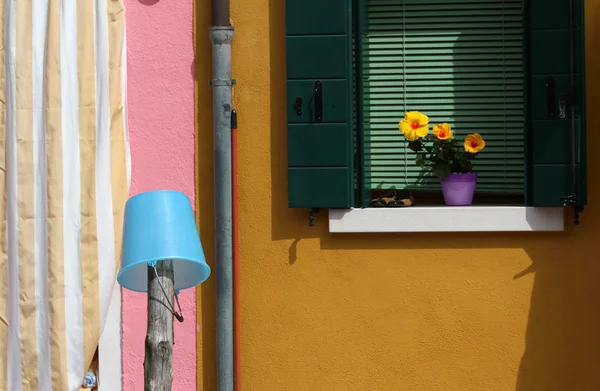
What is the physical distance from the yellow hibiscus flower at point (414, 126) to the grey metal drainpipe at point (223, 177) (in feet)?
2.86

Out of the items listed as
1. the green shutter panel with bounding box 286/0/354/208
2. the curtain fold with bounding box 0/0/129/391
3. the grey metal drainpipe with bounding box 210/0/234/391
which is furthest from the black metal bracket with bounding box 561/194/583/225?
the curtain fold with bounding box 0/0/129/391

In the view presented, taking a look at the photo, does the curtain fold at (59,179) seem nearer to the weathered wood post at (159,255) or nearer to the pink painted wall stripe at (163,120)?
the pink painted wall stripe at (163,120)

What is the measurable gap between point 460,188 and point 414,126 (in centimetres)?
38

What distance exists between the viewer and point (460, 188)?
17.6 feet

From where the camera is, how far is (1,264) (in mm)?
5430

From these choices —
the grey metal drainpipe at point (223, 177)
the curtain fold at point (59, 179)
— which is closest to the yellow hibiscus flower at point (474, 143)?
the grey metal drainpipe at point (223, 177)

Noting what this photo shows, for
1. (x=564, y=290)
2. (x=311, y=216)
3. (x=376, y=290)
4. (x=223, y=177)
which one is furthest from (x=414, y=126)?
(x=564, y=290)

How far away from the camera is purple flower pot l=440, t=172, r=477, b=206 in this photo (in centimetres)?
536

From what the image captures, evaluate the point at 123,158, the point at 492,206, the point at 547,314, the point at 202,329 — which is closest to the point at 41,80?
the point at 123,158

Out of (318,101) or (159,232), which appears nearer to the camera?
(159,232)

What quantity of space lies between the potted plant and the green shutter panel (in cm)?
32

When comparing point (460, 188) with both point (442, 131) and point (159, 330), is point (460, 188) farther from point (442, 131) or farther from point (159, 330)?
point (159, 330)

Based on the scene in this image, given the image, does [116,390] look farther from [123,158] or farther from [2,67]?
[2,67]

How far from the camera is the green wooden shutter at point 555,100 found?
17.0ft
